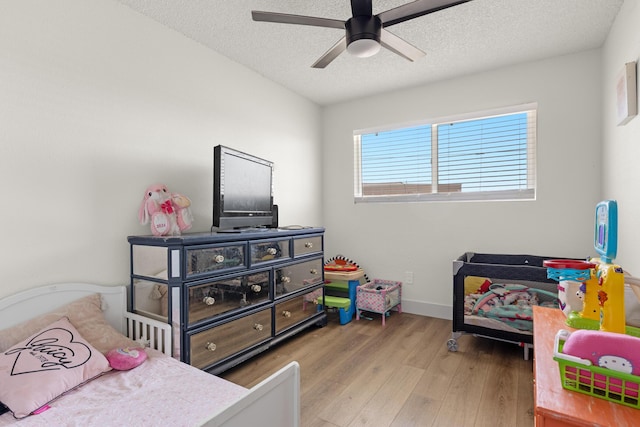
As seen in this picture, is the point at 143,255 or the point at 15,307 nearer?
the point at 15,307

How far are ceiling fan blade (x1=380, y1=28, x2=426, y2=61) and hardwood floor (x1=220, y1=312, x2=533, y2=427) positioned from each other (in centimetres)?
204

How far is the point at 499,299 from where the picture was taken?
2418 millimetres

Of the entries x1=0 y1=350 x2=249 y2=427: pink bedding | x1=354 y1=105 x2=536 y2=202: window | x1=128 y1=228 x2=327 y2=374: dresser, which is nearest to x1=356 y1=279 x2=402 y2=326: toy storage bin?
Result: x1=128 y1=228 x2=327 y2=374: dresser

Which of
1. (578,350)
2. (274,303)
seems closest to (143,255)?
(274,303)

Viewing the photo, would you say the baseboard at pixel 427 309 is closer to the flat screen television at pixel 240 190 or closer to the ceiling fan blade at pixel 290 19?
the flat screen television at pixel 240 190

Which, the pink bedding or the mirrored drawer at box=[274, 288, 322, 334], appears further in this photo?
the mirrored drawer at box=[274, 288, 322, 334]

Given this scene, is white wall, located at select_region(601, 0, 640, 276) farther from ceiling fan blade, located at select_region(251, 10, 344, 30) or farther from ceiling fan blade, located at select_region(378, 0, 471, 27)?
ceiling fan blade, located at select_region(251, 10, 344, 30)

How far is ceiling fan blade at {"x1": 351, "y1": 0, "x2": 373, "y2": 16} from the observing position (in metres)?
1.64

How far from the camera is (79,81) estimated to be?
1.84m

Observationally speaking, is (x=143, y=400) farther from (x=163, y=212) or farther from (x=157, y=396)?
(x=163, y=212)

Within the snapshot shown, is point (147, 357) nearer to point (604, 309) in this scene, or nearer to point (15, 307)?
point (15, 307)

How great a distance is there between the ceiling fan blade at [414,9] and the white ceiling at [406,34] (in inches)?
15.0

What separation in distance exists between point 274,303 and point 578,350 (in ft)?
6.27

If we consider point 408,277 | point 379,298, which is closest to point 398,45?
point 379,298
